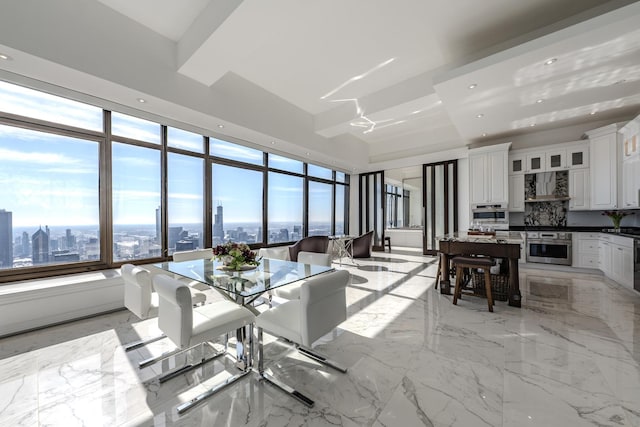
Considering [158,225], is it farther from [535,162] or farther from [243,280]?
[535,162]

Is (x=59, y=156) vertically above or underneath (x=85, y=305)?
above

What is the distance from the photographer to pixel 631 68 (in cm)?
304

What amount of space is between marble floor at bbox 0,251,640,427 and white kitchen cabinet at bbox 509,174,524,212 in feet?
9.44

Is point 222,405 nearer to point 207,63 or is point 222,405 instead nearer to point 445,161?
point 207,63

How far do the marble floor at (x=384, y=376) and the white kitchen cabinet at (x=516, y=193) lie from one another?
9.44ft

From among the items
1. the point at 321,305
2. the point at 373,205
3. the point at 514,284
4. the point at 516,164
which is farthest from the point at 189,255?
the point at 516,164

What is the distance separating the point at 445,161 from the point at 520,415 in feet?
21.2

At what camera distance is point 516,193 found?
5617 mm

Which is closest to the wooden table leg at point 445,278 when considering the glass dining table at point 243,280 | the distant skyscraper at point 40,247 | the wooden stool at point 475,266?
the wooden stool at point 475,266

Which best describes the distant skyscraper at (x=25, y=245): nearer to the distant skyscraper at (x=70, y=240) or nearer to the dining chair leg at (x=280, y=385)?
the distant skyscraper at (x=70, y=240)

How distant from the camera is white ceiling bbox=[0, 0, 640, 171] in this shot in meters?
2.51

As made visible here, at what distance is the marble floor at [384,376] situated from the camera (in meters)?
1.51

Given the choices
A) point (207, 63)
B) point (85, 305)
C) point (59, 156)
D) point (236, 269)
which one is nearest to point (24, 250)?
point (85, 305)

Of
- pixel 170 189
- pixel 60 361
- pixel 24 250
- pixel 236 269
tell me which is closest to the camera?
pixel 60 361
